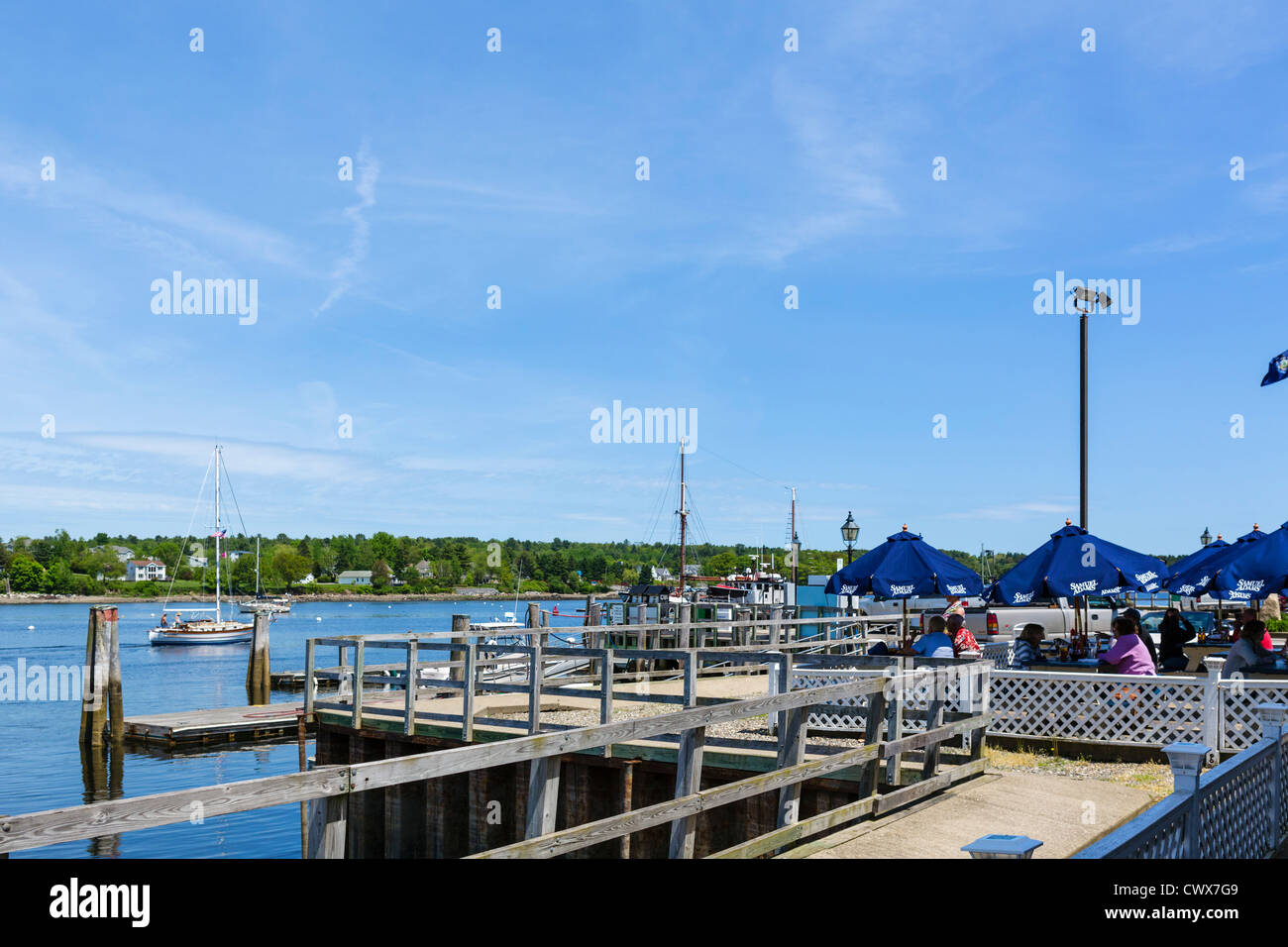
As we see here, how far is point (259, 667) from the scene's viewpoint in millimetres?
41000

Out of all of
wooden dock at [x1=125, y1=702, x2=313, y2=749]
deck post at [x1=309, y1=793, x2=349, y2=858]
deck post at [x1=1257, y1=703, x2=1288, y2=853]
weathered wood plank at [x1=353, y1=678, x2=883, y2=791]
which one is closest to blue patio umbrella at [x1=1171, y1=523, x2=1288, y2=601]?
deck post at [x1=1257, y1=703, x2=1288, y2=853]

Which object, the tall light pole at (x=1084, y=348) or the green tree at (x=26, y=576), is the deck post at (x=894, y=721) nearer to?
the tall light pole at (x=1084, y=348)

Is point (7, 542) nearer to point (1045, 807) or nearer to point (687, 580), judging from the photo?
point (687, 580)

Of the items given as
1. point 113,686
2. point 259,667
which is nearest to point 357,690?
point 113,686

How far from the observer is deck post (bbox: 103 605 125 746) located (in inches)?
1206

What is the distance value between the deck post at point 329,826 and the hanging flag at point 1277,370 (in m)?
16.7

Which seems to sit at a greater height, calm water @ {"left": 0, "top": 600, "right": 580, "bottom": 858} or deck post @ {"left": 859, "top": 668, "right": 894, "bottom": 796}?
deck post @ {"left": 859, "top": 668, "right": 894, "bottom": 796}

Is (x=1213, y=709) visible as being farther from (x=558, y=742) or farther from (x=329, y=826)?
(x=329, y=826)

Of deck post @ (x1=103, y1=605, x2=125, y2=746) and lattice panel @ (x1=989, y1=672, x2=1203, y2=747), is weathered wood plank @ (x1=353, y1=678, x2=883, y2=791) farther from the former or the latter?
deck post @ (x1=103, y1=605, x2=125, y2=746)

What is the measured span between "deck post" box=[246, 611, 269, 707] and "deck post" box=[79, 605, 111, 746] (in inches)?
353
